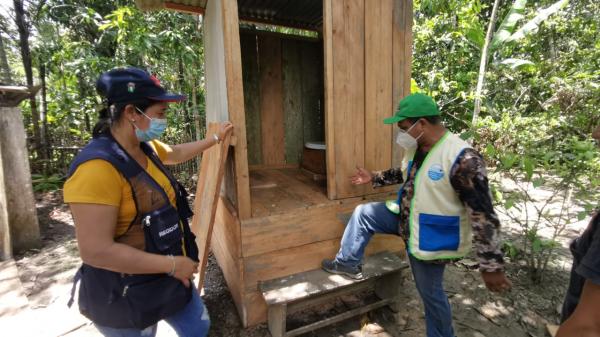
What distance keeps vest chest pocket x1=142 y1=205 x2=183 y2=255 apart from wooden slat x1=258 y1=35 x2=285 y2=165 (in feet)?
10.0

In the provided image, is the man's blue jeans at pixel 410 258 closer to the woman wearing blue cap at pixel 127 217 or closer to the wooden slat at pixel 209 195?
the wooden slat at pixel 209 195

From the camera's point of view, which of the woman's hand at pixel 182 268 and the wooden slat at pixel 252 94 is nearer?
the woman's hand at pixel 182 268

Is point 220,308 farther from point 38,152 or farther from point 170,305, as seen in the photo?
point 38,152

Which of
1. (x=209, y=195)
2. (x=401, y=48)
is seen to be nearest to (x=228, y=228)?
(x=209, y=195)

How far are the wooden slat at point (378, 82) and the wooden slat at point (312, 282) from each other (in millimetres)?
704

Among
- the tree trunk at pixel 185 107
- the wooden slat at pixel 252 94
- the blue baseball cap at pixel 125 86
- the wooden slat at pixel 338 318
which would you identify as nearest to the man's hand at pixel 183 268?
the blue baseball cap at pixel 125 86

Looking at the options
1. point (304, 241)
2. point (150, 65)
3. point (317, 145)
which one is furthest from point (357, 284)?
point (150, 65)

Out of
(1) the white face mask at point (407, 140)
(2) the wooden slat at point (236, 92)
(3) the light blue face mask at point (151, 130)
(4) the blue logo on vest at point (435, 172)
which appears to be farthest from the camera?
(2) the wooden slat at point (236, 92)

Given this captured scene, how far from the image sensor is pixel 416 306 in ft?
10.1

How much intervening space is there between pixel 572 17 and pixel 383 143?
9.59 metres

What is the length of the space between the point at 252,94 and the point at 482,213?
11.2 ft

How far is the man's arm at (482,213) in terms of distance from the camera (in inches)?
70.1

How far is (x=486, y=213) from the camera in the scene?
5.86 ft

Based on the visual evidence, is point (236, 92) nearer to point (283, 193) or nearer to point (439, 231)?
point (283, 193)
